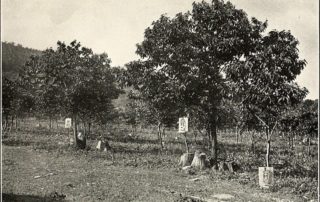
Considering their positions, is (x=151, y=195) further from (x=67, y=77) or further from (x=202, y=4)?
(x=67, y=77)

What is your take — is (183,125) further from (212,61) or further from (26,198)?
(26,198)

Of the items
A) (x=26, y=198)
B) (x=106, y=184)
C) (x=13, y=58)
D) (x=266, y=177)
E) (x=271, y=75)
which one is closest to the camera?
(x=26, y=198)

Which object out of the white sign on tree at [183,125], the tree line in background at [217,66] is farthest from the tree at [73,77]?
the white sign on tree at [183,125]

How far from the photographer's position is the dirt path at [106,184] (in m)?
10.8

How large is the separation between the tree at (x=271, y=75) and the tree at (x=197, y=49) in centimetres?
96

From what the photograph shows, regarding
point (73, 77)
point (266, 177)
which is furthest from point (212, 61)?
point (73, 77)

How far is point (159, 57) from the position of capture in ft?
54.3

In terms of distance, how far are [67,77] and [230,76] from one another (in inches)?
507

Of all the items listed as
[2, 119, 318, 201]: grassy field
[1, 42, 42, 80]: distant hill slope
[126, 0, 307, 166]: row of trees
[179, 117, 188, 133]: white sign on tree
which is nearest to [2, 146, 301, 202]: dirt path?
[2, 119, 318, 201]: grassy field

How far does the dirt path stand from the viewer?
1075 centimetres

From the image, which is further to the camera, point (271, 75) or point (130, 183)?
point (271, 75)

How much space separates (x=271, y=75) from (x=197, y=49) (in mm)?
3634

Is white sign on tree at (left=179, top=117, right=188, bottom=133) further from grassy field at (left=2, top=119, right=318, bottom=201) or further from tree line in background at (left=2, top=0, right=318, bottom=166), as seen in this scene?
grassy field at (left=2, top=119, right=318, bottom=201)

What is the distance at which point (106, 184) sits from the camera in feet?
41.3
